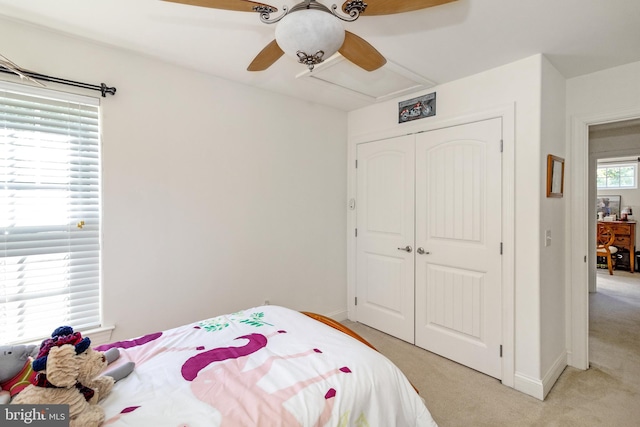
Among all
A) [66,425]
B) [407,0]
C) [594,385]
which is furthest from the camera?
[594,385]

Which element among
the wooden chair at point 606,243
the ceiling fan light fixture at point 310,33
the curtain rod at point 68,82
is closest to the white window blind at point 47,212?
the curtain rod at point 68,82

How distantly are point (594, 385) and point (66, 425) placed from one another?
10.4 feet

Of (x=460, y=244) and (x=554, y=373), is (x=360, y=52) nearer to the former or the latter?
(x=460, y=244)

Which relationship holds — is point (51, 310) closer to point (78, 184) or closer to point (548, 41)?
point (78, 184)

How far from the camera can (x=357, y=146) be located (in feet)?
11.2

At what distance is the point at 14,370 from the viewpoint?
1.05 meters

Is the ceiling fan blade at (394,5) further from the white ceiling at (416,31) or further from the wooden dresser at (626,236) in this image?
the wooden dresser at (626,236)

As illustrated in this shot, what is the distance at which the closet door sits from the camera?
2.96m

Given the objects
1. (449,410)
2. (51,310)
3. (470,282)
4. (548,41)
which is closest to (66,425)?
(51,310)

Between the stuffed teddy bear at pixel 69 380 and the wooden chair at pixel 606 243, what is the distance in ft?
26.1

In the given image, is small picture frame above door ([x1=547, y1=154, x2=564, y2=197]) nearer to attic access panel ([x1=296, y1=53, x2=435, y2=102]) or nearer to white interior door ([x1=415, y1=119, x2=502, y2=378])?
white interior door ([x1=415, y1=119, x2=502, y2=378])

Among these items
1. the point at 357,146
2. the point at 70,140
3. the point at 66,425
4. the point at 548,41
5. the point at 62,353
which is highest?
the point at 548,41

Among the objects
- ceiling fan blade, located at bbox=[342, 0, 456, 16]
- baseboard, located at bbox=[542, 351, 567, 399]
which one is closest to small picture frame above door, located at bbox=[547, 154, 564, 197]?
baseboard, located at bbox=[542, 351, 567, 399]

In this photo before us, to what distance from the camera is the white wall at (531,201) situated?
2.14m
